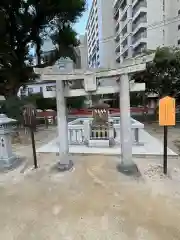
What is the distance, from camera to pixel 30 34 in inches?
461

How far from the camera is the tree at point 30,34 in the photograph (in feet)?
35.3

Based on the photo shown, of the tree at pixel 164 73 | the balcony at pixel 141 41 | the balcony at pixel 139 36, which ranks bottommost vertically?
the tree at pixel 164 73

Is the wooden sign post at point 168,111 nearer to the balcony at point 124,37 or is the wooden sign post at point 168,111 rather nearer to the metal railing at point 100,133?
the metal railing at point 100,133

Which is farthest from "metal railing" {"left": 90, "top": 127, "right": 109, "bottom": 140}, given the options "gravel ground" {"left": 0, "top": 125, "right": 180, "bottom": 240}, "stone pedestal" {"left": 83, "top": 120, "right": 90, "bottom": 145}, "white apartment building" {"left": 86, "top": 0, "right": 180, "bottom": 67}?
"white apartment building" {"left": 86, "top": 0, "right": 180, "bottom": 67}

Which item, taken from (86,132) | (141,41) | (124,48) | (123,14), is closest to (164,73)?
(86,132)

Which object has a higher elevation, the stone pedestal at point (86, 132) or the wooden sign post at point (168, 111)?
the wooden sign post at point (168, 111)

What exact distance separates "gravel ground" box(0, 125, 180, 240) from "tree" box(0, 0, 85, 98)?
328 inches

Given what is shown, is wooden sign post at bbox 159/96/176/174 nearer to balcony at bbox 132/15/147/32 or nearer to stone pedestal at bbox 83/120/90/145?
stone pedestal at bbox 83/120/90/145

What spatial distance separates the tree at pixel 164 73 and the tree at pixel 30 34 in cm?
484

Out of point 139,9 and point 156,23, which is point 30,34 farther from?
point 139,9

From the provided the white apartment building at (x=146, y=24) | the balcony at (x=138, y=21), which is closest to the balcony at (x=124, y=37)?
the white apartment building at (x=146, y=24)

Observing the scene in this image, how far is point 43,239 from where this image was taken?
7.80ft

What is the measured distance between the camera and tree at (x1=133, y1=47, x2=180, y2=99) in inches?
421

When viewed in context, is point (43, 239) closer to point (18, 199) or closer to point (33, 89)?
point (18, 199)
